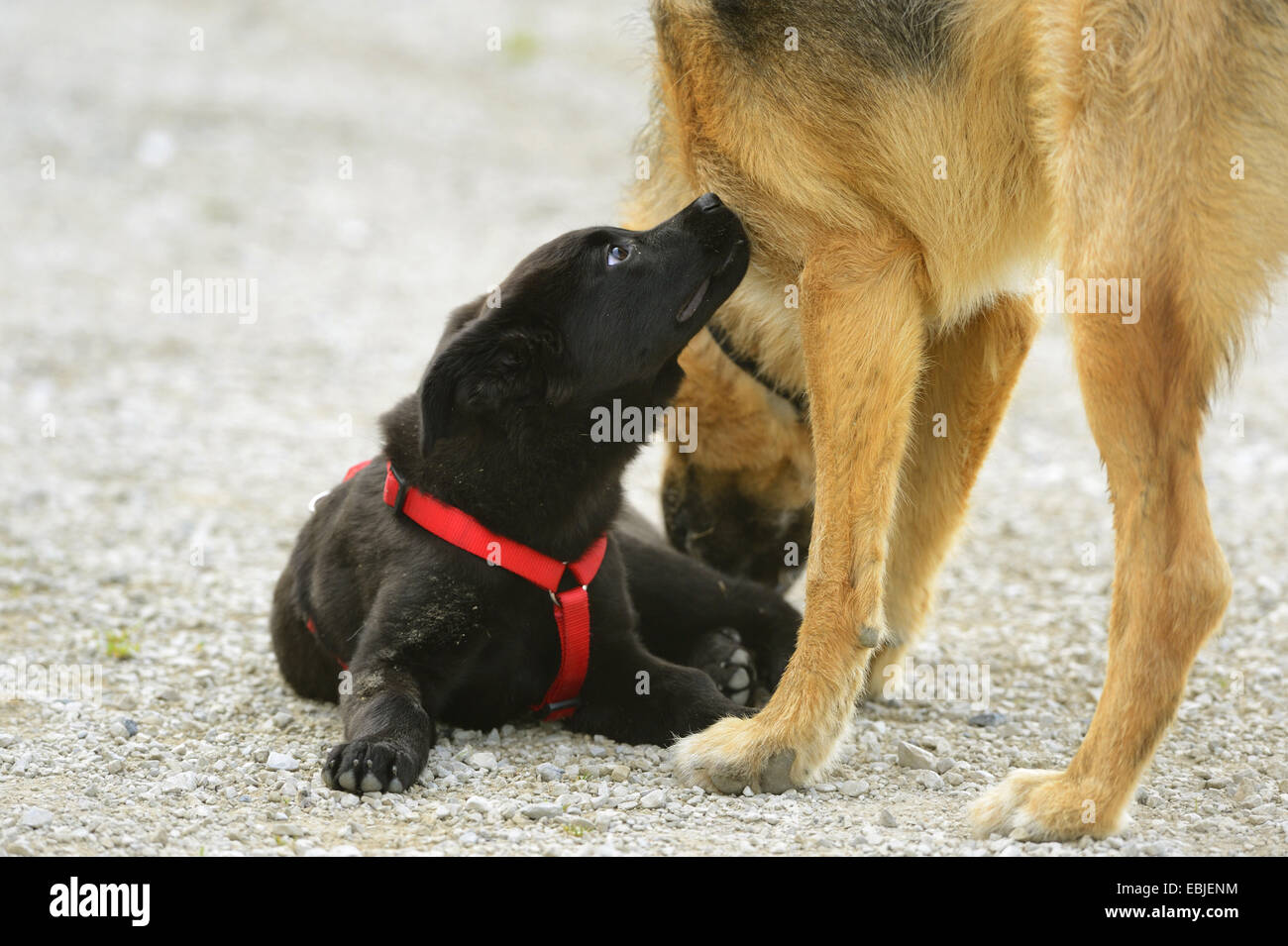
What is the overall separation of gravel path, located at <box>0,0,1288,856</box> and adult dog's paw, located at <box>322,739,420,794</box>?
0.06m

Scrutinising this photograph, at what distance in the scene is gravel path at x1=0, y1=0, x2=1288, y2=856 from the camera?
134 inches

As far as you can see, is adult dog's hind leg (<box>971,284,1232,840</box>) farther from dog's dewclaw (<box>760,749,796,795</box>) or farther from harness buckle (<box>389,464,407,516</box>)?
harness buckle (<box>389,464,407,516</box>)

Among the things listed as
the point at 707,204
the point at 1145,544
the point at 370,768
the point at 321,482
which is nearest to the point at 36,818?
the point at 370,768

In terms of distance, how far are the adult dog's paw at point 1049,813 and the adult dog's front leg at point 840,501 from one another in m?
0.59

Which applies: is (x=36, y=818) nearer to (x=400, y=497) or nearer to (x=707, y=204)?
(x=400, y=497)

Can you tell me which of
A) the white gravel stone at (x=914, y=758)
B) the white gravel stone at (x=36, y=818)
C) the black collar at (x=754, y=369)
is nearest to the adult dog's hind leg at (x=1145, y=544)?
the white gravel stone at (x=914, y=758)

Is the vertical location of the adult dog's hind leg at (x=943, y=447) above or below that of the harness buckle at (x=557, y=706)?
above

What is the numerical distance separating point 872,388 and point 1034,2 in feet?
3.73

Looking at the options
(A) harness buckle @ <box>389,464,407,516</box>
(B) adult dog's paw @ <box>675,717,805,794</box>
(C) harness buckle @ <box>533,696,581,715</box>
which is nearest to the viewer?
(B) adult dog's paw @ <box>675,717,805,794</box>

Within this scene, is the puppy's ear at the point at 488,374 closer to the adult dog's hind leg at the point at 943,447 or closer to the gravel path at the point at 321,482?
the gravel path at the point at 321,482

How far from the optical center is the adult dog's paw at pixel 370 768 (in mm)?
3430

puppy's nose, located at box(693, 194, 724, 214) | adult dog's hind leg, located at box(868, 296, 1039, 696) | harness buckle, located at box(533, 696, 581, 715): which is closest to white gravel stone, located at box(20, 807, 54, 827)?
harness buckle, located at box(533, 696, 581, 715)

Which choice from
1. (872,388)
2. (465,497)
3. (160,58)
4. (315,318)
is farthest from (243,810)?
(160,58)

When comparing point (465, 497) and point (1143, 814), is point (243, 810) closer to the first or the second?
point (465, 497)
